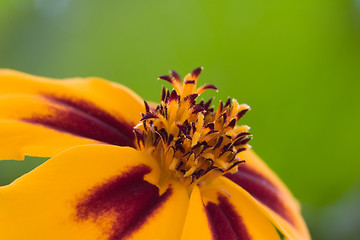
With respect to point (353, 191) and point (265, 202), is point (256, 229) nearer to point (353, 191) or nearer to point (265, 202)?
point (265, 202)

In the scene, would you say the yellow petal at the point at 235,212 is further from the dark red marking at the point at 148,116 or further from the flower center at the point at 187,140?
the dark red marking at the point at 148,116

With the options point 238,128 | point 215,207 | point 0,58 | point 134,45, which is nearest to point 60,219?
point 215,207

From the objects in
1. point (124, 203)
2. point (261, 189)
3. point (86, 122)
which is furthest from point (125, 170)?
point (261, 189)

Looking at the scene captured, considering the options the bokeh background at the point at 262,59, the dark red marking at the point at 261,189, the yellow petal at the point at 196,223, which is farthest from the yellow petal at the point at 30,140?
the bokeh background at the point at 262,59

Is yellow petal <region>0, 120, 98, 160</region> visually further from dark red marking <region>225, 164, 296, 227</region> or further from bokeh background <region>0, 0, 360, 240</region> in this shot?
bokeh background <region>0, 0, 360, 240</region>

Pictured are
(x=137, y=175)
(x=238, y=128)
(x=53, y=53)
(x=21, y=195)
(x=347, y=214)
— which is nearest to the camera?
(x=21, y=195)
